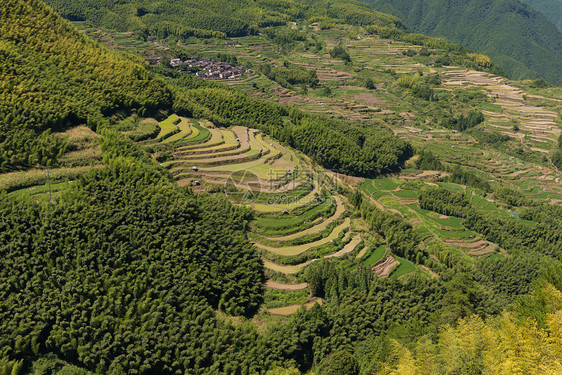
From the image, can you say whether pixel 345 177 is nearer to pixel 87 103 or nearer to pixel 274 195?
pixel 274 195

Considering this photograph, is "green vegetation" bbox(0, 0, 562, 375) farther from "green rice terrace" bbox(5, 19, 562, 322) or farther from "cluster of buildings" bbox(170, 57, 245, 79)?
"cluster of buildings" bbox(170, 57, 245, 79)

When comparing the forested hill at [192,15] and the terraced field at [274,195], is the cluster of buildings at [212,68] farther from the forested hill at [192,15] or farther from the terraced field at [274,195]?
the terraced field at [274,195]

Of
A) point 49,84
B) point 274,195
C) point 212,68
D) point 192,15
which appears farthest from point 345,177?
point 192,15

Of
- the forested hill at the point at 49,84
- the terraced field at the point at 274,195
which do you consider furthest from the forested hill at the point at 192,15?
the terraced field at the point at 274,195

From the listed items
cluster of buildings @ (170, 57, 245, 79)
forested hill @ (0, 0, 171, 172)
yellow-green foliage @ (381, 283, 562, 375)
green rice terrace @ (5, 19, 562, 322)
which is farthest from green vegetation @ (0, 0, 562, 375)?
cluster of buildings @ (170, 57, 245, 79)

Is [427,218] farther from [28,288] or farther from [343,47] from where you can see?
[343,47]

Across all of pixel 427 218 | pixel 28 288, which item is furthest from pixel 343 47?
pixel 28 288
